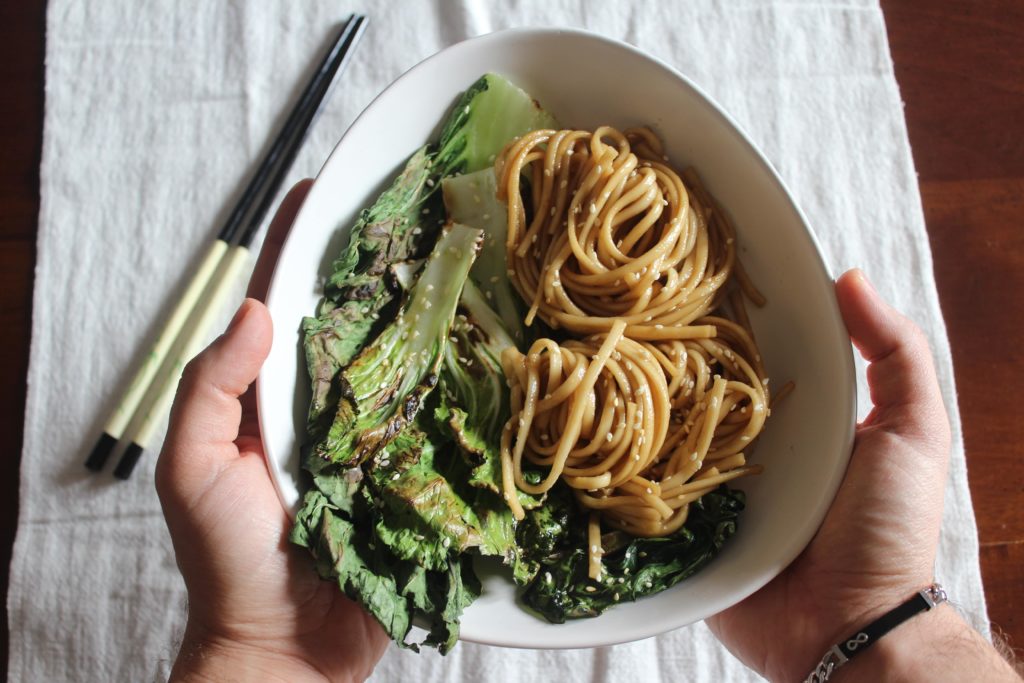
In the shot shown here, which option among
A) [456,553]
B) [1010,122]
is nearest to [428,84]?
[456,553]

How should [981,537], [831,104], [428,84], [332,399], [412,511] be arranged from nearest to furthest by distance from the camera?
1. [412,511]
2. [332,399]
3. [428,84]
4. [981,537]
5. [831,104]

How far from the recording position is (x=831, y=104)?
9.12ft

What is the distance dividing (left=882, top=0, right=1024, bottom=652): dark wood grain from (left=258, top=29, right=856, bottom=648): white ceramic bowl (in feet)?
3.21

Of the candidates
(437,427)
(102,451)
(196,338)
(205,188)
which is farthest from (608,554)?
(205,188)

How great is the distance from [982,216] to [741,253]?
3.83 feet

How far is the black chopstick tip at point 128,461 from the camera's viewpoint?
2.49 meters

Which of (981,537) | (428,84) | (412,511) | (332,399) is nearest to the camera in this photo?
(412,511)

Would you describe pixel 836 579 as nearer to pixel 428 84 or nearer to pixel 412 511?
pixel 412 511

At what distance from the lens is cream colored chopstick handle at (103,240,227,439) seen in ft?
8.26

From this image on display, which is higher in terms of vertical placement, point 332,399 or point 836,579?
point 332,399

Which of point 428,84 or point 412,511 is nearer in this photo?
point 412,511

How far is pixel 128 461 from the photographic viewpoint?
249 centimetres

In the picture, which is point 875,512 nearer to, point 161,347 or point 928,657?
point 928,657

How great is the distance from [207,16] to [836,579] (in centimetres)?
267
